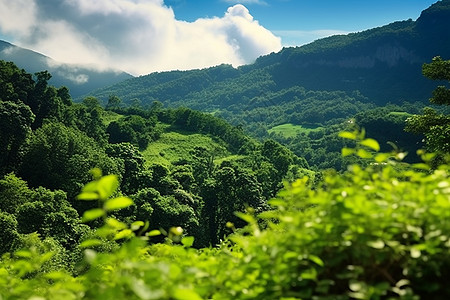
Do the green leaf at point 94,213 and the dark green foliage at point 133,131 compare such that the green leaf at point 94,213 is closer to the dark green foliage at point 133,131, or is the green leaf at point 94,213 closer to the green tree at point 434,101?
the green tree at point 434,101

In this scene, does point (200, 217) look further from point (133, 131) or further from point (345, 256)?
point (345, 256)

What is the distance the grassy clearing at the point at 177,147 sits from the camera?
94.9 metres

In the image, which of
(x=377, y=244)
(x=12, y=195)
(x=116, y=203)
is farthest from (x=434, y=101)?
(x=12, y=195)

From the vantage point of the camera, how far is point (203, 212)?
201 feet

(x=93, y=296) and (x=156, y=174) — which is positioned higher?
(x=93, y=296)

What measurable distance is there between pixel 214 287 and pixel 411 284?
4.73 feet

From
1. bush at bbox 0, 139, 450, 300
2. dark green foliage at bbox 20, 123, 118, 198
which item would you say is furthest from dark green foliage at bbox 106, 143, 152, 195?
bush at bbox 0, 139, 450, 300

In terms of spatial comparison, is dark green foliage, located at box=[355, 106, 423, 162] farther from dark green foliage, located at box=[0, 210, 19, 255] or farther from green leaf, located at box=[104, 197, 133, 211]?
green leaf, located at box=[104, 197, 133, 211]

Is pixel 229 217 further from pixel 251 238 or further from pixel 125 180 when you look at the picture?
pixel 251 238

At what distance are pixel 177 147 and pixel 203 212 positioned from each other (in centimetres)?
4475

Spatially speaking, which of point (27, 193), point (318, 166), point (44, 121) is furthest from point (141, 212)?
point (318, 166)

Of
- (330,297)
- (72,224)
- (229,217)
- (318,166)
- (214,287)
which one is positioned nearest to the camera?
(330,297)

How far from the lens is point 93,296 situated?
8.01 feet

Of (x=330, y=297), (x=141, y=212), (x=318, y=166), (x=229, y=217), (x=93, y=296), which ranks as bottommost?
(x=318, y=166)
